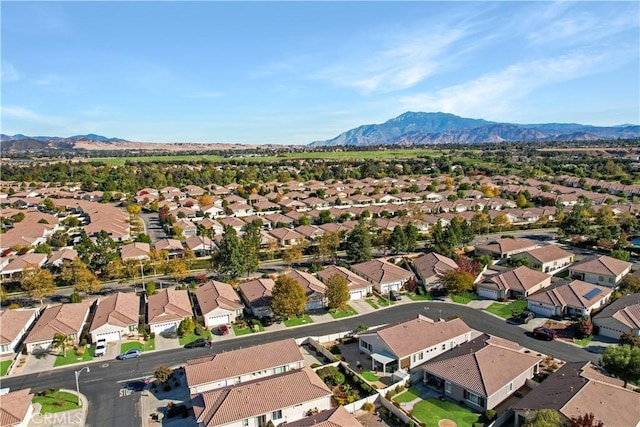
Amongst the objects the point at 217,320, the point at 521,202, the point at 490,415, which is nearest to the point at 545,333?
the point at 490,415

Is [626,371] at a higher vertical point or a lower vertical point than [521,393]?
higher

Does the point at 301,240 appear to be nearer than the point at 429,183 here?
Yes

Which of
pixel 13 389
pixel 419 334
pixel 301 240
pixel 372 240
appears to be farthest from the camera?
pixel 301 240

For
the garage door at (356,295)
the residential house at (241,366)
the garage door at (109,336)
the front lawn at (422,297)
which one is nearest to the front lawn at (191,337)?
the garage door at (109,336)

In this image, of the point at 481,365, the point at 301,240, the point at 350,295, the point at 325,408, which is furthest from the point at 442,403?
the point at 301,240

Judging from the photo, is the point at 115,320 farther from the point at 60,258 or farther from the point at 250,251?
the point at 60,258

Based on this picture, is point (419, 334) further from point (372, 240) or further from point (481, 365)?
point (372, 240)

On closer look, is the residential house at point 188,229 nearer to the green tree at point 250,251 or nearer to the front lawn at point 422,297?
the green tree at point 250,251
